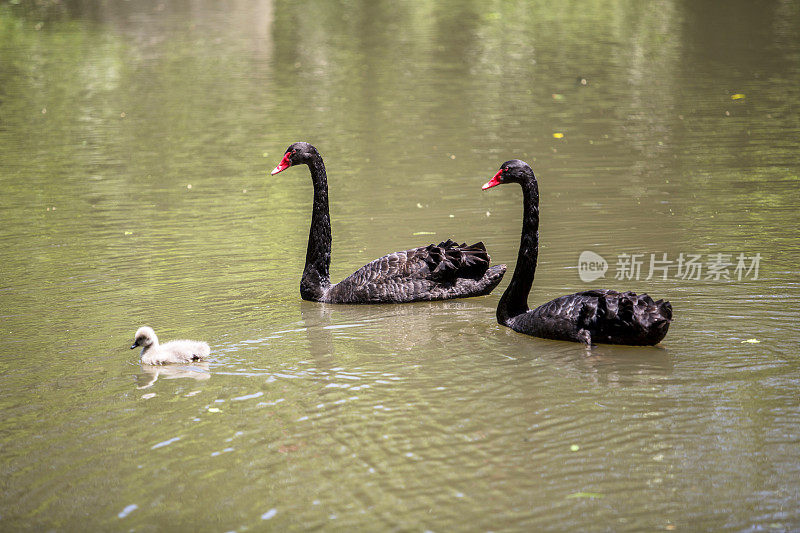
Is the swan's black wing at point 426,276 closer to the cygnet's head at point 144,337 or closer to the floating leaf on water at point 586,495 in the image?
the cygnet's head at point 144,337

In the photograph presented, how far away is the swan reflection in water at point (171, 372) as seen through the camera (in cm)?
630

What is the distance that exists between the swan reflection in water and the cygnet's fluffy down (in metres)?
0.04

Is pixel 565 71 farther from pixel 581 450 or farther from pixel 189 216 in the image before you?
pixel 581 450

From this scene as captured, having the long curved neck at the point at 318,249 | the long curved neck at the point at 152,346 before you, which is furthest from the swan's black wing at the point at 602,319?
the long curved neck at the point at 152,346

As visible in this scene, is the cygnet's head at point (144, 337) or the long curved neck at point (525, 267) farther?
Answer: the long curved neck at point (525, 267)

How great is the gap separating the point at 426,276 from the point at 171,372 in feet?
8.11

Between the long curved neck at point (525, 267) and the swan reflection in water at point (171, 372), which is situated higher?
the long curved neck at point (525, 267)

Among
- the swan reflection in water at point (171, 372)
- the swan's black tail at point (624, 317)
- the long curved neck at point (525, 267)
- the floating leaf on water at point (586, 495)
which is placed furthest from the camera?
the long curved neck at point (525, 267)

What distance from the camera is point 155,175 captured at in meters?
13.7

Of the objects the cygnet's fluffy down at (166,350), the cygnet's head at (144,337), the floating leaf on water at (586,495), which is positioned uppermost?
the cygnet's head at (144,337)

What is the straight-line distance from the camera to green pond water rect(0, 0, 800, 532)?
4625mm

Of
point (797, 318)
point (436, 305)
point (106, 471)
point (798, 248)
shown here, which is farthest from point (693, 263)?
point (106, 471)

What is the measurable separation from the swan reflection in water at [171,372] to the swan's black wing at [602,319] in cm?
231

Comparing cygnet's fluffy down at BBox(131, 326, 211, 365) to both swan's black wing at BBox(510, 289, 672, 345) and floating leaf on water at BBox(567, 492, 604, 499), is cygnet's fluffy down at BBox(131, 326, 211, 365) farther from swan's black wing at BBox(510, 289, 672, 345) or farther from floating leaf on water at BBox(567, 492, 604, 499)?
floating leaf on water at BBox(567, 492, 604, 499)
